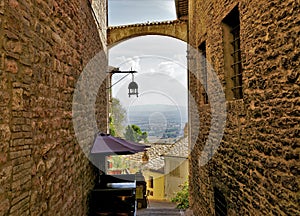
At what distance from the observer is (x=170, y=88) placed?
12930mm

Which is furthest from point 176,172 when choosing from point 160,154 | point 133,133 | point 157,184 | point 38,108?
point 38,108

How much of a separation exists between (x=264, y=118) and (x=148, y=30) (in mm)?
7690

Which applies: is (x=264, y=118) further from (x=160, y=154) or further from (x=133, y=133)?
(x=133, y=133)

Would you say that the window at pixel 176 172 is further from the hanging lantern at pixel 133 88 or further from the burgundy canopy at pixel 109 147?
the burgundy canopy at pixel 109 147

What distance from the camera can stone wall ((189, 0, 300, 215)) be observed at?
252cm

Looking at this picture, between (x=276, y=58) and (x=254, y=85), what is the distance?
0.59 meters

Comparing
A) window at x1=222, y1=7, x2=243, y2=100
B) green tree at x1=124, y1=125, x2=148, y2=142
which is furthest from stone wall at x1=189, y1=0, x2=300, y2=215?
green tree at x1=124, y1=125, x2=148, y2=142

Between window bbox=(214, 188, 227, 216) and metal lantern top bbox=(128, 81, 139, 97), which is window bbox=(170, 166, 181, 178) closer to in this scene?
metal lantern top bbox=(128, 81, 139, 97)

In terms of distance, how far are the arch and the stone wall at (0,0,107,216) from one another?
567 centimetres

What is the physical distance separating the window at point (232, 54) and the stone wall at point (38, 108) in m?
2.42

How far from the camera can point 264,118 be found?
306 centimetres

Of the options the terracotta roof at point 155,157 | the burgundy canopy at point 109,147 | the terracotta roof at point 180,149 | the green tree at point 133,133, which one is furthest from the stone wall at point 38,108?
the green tree at point 133,133

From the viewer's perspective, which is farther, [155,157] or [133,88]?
[155,157]

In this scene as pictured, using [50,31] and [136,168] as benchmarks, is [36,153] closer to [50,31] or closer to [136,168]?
[50,31]
